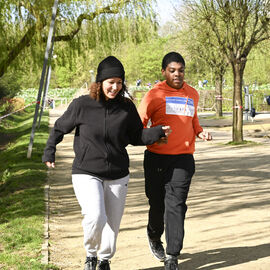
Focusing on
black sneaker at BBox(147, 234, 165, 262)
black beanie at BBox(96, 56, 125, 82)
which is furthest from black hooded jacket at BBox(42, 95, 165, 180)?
black sneaker at BBox(147, 234, 165, 262)

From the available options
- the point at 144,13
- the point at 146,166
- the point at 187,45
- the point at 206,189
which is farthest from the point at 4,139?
the point at 146,166

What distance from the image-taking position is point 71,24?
687 inches

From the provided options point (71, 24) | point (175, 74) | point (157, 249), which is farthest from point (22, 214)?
point (71, 24)

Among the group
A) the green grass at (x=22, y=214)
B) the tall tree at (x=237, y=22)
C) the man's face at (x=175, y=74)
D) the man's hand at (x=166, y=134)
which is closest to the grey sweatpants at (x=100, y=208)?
the man's hand at (x=166, y=134)

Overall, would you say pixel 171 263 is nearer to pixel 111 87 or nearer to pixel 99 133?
pixel 99 133

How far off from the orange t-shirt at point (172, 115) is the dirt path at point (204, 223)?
105cm

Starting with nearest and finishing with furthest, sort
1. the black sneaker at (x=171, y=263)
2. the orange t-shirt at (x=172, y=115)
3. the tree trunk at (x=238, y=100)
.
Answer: the black sneaker at (x=171, y=263), the orange t-shirt at (x=172, y=115), the tree trunk at (x=238, y=100)

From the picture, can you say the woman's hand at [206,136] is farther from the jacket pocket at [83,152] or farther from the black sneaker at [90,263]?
the black sneaker at [90,263]

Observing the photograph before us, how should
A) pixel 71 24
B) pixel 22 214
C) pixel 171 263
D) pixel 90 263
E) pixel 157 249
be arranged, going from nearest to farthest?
pixel 90 263 → pixel 171 263 → pixel 157 249 → pixel 22 214 → pixel 71 24

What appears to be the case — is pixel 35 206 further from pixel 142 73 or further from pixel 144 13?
pixel 142 73

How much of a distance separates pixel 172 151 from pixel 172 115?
301 mm

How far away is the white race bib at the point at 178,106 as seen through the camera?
18.5 ft

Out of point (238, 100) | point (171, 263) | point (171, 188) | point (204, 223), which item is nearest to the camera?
point (171, 263)

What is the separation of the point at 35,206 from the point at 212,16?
478 inches
